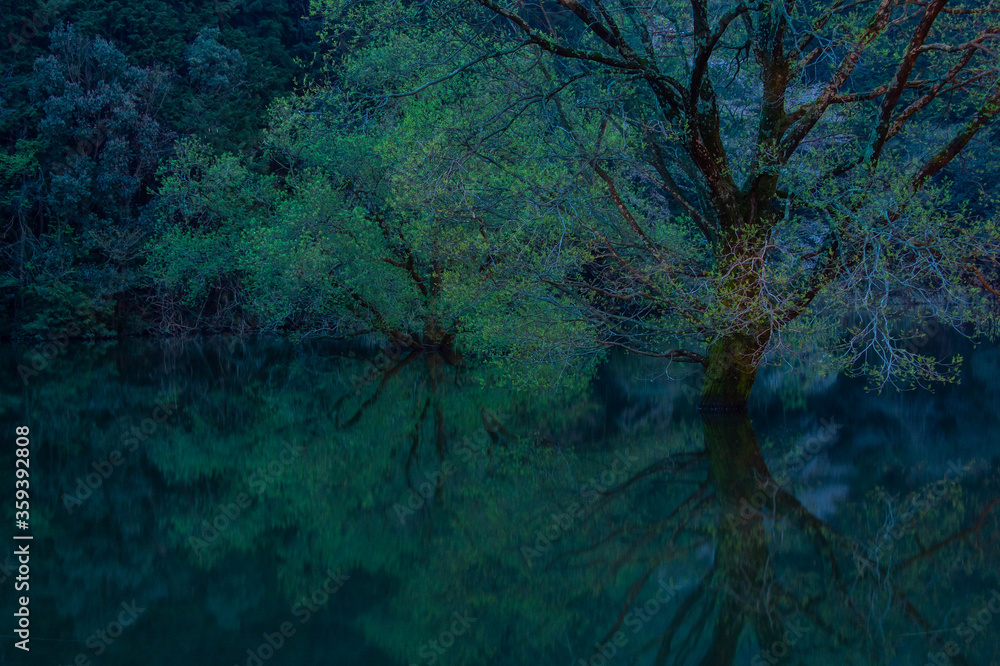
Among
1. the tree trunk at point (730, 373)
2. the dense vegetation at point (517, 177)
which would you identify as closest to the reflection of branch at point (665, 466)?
the dense vegetation at point (517, 177)

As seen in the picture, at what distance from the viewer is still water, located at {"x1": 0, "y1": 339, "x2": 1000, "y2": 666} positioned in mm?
4996

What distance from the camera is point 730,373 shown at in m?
13.0

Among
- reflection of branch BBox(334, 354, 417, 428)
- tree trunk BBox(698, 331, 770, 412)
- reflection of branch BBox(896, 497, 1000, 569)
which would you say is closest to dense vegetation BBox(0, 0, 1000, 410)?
tree trunk BBox(698, 331, 770, 412)

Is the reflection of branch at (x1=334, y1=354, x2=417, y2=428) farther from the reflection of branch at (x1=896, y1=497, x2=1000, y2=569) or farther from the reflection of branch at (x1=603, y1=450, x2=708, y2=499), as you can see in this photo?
the reflection of branch at (x1=896, y1=497, x2=1000, y2=569)

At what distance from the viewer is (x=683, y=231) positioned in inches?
567

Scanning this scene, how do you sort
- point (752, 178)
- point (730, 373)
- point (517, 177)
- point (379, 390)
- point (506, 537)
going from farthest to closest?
point (379, 390) → point (517, 177) → point (730, 373) → point (752, 178) → point (506, 537)

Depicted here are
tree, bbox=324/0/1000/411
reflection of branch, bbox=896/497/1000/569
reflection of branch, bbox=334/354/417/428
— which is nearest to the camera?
reflection of branch, bbox=896/497/1000/569

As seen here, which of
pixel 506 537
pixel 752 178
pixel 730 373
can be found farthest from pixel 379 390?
pixel 506 537

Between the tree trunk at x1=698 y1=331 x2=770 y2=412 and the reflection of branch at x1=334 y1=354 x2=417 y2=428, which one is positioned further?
the reflection of branch at x1=334 y1=354 x2=417 y2=428

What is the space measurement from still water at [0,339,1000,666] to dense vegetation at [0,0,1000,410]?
1.65m

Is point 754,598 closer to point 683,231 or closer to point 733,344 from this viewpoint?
point 733,344

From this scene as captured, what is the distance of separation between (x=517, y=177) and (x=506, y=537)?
27.5ft

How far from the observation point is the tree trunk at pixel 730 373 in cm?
1238

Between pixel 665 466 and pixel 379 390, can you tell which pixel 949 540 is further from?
pixel 379 390
